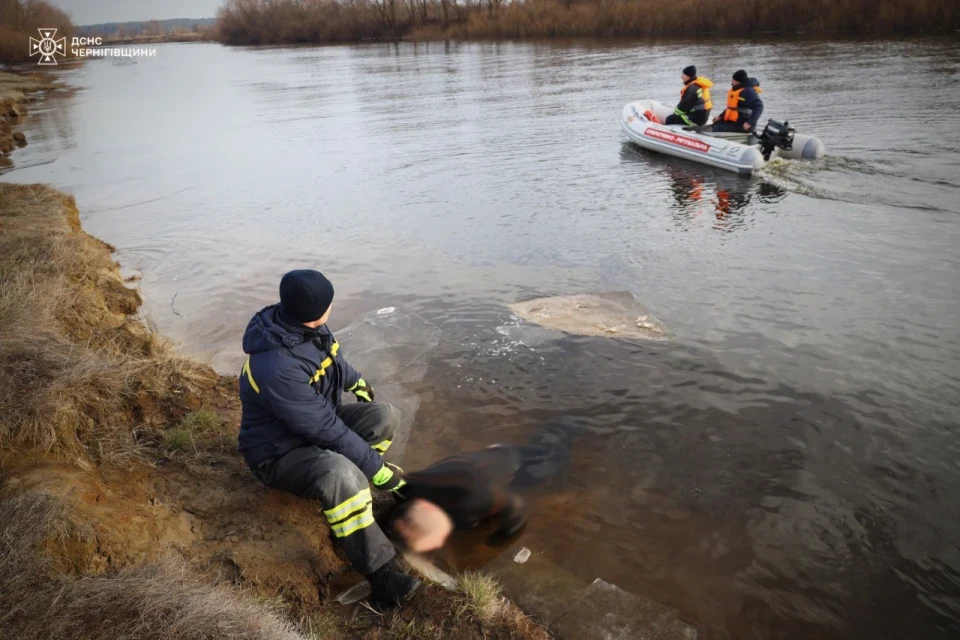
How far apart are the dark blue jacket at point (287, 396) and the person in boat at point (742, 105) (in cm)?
1175

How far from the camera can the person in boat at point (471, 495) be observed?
3.78 m

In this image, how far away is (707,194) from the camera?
11375 millimetres

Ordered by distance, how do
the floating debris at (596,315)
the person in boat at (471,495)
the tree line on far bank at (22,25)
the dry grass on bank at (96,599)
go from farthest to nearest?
1. the tree line on far bank at (22,25)
2. the floating debris at (596,315)
3. the person in boat at (471,495)
4. the dry grass on bank at (96,599)

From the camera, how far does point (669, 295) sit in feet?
23.9

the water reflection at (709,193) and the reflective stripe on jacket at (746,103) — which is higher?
the reflective stripe on jacket at (746,103)

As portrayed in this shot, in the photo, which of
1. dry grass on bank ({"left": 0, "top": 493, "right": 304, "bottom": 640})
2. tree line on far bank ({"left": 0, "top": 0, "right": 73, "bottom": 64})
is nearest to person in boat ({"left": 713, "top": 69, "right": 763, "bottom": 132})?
dry grass on bank ({"left": 0, "top": 493, "right": 304, "bottom": 640})

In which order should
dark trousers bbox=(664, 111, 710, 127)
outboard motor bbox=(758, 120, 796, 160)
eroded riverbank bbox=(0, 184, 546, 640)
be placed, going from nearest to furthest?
eroded riverbank bbox=(0, 184, 546, 640) < outboard motor bbox=(758, 120, 796, 160) < dark trousers bbox=(664, 111, 710, 127)

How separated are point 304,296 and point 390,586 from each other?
1497 millimetres

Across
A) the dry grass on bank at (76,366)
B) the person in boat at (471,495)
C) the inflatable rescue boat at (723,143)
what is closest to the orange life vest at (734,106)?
the inflatable rescue boat at (723,143)

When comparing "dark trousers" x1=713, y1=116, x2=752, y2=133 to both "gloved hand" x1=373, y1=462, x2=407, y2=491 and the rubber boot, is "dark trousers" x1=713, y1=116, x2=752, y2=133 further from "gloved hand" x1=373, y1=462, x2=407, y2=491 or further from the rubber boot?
the rubber boot

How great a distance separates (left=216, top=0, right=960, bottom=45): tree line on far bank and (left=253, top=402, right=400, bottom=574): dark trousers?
31.8 meters

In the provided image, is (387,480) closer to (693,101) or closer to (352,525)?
(352,525)

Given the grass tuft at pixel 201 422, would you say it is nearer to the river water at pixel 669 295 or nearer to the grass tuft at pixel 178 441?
the grass tuft at pixel 178 441

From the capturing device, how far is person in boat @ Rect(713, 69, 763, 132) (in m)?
12.3
